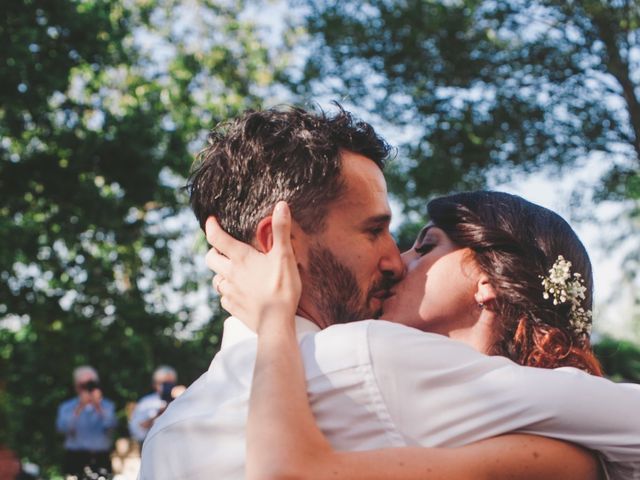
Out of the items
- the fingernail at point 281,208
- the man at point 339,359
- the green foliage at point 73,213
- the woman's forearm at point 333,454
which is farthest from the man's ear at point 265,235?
the green foliage at point 73,213

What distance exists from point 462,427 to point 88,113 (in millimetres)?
15236

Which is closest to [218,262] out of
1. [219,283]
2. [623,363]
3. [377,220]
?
[219,283]

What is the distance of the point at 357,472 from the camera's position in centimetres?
192

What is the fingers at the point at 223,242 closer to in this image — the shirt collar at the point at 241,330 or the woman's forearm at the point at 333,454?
the shirt collar at the point at 241,330

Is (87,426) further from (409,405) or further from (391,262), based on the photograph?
(409,405)

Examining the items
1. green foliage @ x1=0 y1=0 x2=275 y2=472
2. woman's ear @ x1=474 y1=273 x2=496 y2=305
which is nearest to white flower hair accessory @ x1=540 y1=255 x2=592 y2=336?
woman's ear @ x1=474 y1=273 x2=496 y2=305

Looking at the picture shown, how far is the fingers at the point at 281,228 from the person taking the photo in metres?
2.44

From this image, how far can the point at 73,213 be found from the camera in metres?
14.9

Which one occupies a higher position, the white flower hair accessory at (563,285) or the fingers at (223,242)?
the fingers at (223,242)

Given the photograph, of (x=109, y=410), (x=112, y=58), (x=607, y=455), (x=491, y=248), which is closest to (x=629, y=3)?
(x=112, y=58)

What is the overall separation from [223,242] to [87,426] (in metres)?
9.95

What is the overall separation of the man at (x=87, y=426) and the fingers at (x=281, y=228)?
393 inches

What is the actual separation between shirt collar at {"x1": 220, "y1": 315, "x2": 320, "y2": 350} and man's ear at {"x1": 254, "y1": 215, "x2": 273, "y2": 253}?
232mm

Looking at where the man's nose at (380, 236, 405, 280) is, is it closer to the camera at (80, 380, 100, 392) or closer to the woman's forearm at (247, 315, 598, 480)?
the woman's forearm at (247, 315, 598, 480)
